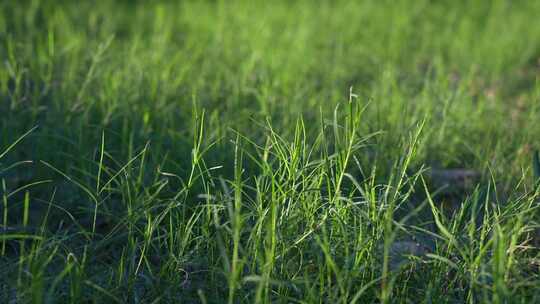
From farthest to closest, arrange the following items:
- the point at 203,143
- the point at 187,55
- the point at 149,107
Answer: the point at 187,55 < the point at 149,107 < the point at 203,143

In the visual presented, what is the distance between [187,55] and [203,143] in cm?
136

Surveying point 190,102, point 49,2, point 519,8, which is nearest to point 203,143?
point 190,102

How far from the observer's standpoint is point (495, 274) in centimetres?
148

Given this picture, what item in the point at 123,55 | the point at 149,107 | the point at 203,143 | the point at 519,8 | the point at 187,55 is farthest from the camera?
the point at 519,8

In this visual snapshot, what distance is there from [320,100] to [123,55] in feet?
3.55

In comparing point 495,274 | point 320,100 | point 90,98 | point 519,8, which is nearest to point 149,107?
point 90,98

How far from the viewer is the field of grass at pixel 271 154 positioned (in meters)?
1.74

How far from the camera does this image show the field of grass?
1737 mm

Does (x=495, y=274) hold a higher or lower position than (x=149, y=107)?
higher

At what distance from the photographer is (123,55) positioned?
354cm

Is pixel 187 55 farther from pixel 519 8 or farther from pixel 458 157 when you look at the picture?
pixel 519 8

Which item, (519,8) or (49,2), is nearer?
(49,2)

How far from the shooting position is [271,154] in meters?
2.52

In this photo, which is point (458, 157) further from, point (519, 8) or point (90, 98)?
point (519, 8)
